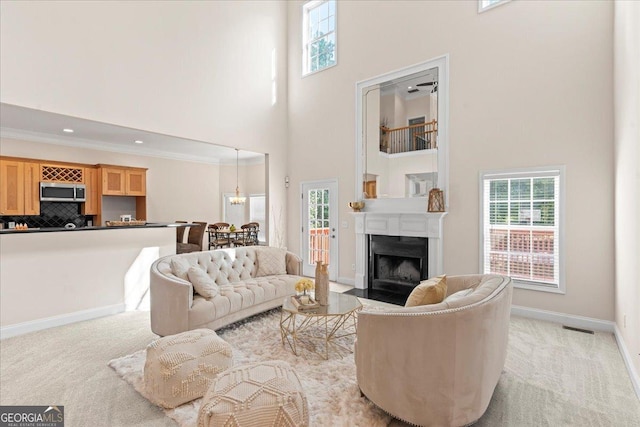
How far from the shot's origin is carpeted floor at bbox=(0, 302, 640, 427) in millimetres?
2117

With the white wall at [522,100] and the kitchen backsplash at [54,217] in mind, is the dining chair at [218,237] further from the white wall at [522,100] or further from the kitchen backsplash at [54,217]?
the white wall at [522,100]

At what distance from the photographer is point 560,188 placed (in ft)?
12.9

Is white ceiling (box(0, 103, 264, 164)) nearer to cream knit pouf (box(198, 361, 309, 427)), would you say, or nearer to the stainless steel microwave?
the stainless steel microwave

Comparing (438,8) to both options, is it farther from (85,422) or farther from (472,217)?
(85,422)

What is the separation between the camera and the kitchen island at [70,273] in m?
3.53

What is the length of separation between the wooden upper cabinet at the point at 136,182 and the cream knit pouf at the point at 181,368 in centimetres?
636

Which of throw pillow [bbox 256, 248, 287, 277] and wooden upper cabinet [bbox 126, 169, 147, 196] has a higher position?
wooden upper cabinet [bbox 126, 169, 147, 196]

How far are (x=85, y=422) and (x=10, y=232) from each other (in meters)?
2.71

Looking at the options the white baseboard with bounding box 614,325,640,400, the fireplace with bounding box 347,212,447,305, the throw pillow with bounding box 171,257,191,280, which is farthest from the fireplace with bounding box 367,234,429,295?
the throw pillow with bounding box 171,257,191,280

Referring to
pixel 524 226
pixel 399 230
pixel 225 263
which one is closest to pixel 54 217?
pixel 225 263

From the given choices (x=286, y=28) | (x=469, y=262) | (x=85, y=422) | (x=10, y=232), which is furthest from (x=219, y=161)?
(x=85, y=422)

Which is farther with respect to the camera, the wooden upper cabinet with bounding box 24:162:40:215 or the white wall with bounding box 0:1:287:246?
the wooden upper cabinet with bounding box 24:162:40:215

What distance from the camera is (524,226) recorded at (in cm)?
422

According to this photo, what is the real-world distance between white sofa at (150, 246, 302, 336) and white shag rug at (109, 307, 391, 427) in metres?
0.29
